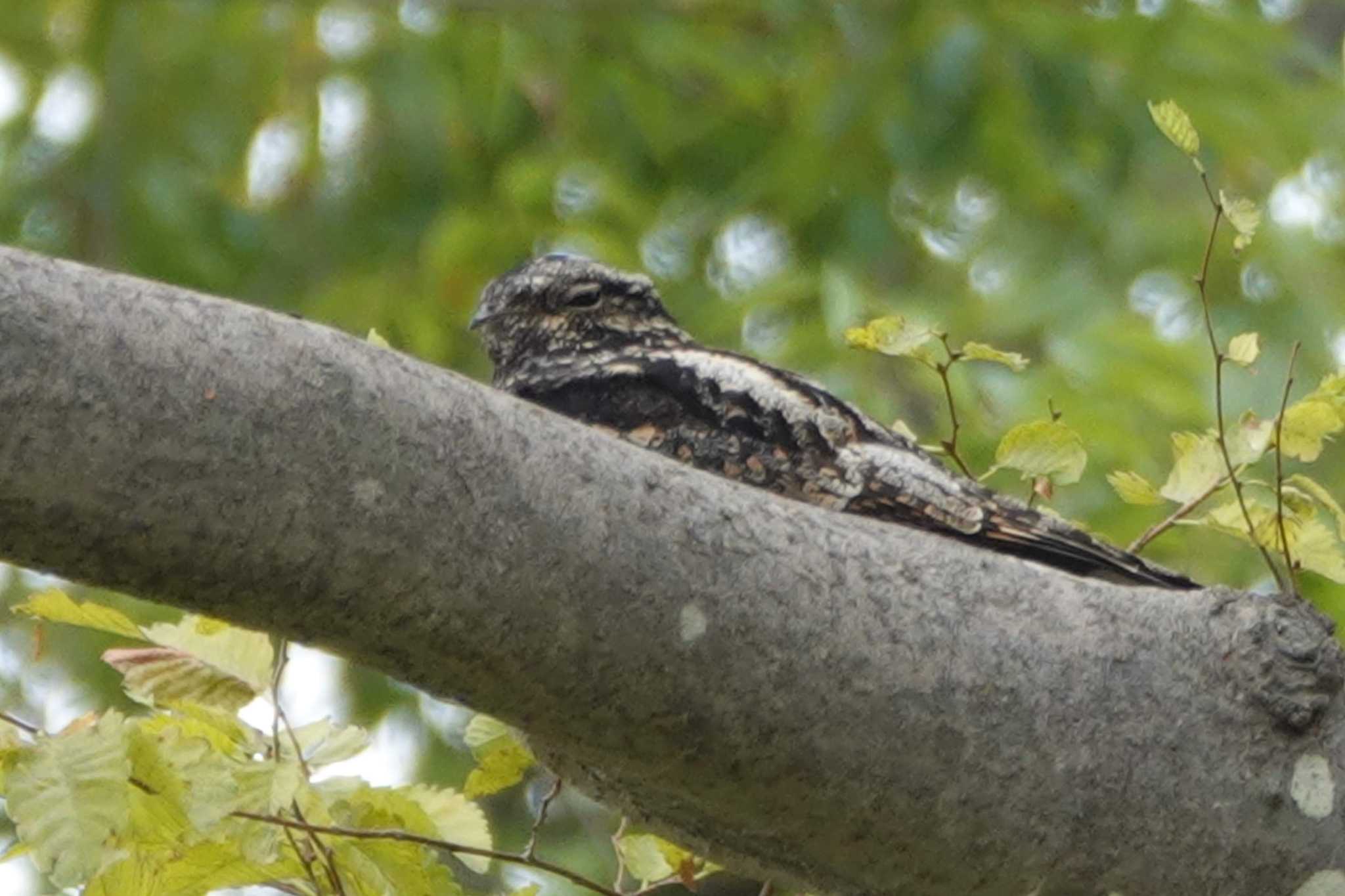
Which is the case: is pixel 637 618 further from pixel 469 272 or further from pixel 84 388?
pixel 469 272

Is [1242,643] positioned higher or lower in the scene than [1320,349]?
higher

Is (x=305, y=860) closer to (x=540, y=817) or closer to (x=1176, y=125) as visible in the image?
(x=540, y=817)

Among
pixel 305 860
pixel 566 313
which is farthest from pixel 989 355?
pixel 566 313

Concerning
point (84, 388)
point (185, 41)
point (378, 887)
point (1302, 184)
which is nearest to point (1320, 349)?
point (1302, 184)

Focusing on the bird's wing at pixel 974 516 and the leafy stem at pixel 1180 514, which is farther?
the bird's wing at pixel 974 516

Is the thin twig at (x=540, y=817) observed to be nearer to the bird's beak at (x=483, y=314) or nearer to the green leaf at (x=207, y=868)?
the green leaf at (x=207, y=868)

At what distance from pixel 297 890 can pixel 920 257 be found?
19.7 feet

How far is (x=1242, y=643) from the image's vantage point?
2.08 metres

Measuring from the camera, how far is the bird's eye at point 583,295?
11.4 ft

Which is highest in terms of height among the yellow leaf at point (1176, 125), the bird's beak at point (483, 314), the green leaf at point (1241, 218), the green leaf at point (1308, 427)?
the yellow leaf at point (1176, 125)

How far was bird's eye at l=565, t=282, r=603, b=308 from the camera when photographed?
346cm

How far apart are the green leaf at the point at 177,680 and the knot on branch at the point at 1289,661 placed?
3.57 ft

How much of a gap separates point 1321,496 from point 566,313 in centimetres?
146

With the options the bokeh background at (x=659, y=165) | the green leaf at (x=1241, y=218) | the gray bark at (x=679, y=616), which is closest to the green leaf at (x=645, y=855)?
the gray bark at (x=679, y=616)
